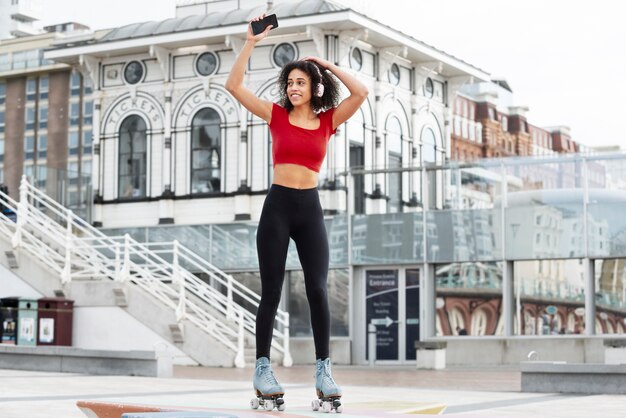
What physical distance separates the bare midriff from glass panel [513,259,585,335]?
63.6 feet

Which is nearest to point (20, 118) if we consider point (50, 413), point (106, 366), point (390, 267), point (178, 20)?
point (178, 20)

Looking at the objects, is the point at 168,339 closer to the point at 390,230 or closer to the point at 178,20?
the point at 390,230

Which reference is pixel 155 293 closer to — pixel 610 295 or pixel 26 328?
pixel 26 328

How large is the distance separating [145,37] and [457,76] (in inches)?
346

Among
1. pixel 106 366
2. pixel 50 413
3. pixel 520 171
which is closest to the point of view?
pixel 50 413

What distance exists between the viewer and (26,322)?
78.7 ft

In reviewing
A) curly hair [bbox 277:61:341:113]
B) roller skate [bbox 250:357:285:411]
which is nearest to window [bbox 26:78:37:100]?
curly hair [bbox 277:61:341:113]

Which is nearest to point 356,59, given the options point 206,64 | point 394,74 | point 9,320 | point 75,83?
point 394,74

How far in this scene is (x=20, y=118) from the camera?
66.5m

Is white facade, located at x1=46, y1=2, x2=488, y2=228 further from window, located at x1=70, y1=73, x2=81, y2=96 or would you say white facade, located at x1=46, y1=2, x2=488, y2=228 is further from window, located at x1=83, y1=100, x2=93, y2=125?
window, located at x1=83, y1=100, x2=93, y2=125

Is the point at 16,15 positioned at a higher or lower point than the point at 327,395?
higher

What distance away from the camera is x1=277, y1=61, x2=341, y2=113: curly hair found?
24.9 feet

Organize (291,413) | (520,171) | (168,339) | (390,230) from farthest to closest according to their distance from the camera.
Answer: (390,230)
(520,171)
(168,339)
(291,413)

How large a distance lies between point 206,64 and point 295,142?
24.6 m
